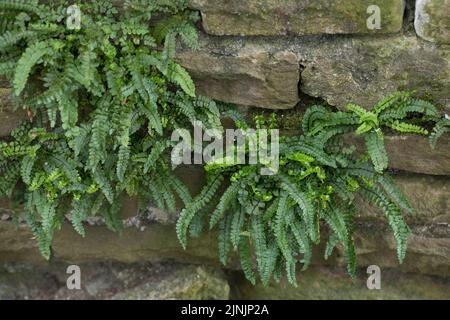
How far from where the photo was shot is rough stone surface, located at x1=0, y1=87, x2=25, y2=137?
14.3 feet

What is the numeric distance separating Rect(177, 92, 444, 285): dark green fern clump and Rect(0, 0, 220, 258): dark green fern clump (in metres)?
0.43

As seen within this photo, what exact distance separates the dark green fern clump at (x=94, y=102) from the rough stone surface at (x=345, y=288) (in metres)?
1.49

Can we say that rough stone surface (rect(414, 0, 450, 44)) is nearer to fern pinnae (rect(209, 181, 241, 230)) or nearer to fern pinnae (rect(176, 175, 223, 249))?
fern pinnae (rect(209, 181, 241, 230))

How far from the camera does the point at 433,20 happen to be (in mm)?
3816

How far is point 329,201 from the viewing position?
4.38 m

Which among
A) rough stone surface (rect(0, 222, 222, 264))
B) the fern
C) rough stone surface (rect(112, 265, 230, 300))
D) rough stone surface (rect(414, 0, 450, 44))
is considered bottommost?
rough stone surface (rect(112, 265, 230, 300))

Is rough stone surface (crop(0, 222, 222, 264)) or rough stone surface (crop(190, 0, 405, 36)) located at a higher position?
rough stone surface (crop(190, 0, 405, 36))

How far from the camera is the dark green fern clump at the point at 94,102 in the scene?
3953mm

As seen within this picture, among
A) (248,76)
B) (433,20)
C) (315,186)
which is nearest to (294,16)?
(248,76)

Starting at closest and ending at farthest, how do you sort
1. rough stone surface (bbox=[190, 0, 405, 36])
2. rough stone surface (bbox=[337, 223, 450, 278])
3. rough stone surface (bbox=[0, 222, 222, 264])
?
rough stone surface (bbox=[190, 0, 405, 36]), rough stone surface (bbox=[337, 223, 450, 278]), rough stone surface (bbox=[0, 222, 222, 264])

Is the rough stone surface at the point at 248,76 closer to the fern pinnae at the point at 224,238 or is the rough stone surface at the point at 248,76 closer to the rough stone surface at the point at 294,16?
the rough stone surface at the point at 294,16

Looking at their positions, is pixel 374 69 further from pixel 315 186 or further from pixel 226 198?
pixel 226 198

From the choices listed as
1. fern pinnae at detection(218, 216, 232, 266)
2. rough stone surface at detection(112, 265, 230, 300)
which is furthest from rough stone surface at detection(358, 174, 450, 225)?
rough stone surface at detection(112, 265, 230, 300)

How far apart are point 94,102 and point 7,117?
2.48 feet
